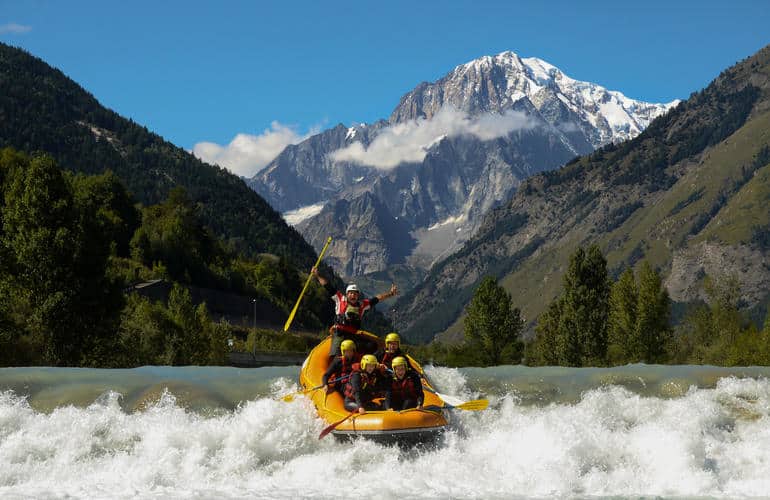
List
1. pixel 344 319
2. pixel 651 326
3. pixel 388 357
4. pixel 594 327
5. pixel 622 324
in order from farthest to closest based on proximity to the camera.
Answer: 1. pixel 622 324
2. pixel 651 326
3. pixel 594 327
4. pixel 344 319
5. pixel 388 357

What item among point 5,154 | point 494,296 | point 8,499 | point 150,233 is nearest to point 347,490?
point 8,499

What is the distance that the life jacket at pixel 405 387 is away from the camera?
25.0 meters

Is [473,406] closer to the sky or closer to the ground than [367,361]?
closer to the ground

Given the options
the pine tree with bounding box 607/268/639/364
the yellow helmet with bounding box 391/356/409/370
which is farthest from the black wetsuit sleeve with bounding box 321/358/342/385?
the pine tree with bounding box 607/268/639/364

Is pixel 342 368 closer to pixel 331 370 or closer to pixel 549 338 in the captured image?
pixel 331 370

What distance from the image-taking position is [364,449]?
75.8 feet

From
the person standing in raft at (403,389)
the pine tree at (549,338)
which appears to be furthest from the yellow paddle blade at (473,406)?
the pine tree at (549,338)

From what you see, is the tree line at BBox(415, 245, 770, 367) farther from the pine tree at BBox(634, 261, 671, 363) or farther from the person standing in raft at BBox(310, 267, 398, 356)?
the person standing in raft at BBox(310, 267, 398, 356)

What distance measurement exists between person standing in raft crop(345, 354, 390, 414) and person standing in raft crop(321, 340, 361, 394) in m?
0.33

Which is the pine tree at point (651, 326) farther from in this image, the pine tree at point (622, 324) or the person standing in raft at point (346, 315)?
the person standing in raft at point (346, 315)

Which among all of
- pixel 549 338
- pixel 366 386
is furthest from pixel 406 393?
pixel 549 338

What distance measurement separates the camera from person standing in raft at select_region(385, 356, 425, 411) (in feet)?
81.1

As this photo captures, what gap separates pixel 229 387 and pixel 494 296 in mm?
83217

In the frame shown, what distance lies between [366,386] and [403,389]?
1148mm
